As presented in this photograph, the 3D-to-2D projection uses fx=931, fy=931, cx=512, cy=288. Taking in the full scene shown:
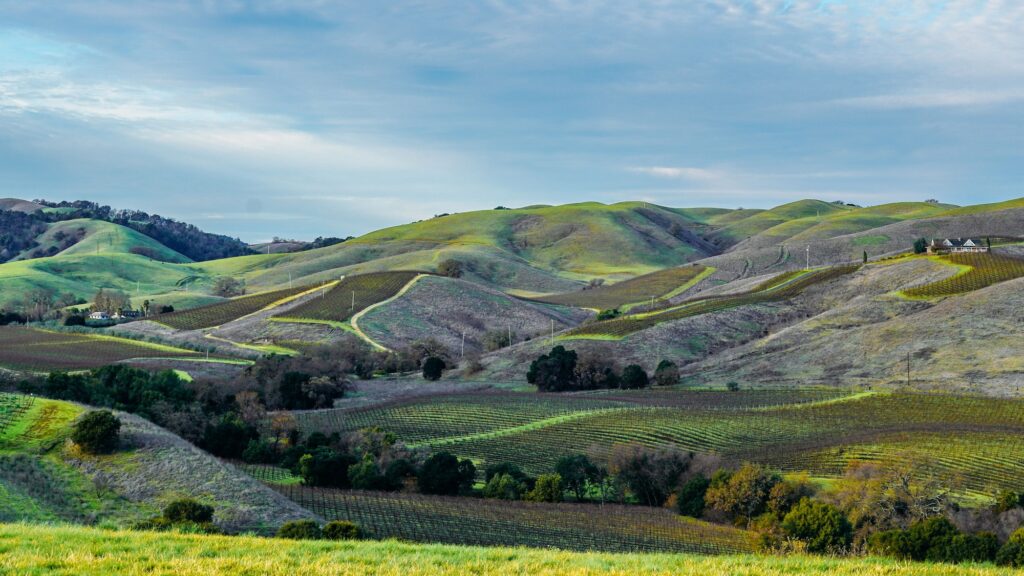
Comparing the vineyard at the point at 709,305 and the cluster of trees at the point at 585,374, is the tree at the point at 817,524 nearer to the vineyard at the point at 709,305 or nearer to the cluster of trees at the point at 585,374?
the cluster of trees at the point at 585,374

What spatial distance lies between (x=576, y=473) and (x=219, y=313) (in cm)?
10323

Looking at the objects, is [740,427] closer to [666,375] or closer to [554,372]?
[666,375]

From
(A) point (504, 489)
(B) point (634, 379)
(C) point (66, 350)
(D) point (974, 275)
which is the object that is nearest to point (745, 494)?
(A) point (504, 489)

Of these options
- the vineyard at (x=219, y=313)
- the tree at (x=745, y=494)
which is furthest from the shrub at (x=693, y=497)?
the vineyard at (x=219, y=313)

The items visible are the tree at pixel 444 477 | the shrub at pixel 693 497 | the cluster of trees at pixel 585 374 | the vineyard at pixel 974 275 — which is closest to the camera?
the shrub at pixel 693 497

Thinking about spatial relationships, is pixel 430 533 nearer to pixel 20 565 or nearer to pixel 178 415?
pixel 20 565

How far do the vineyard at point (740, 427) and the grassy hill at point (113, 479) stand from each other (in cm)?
2122

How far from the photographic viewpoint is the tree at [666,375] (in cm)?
9062

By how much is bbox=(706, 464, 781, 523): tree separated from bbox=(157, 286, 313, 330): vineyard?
103 m

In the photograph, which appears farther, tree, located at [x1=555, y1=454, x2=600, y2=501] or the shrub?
tree, located at [x1=555, y1=454, x2=600, y2=501]

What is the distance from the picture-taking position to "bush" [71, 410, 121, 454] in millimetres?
38844

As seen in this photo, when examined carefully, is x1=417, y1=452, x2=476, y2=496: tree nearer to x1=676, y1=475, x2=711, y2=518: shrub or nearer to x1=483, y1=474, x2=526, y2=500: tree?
x1=483, y1=474, x2=526, y2=500: tree

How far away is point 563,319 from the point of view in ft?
495

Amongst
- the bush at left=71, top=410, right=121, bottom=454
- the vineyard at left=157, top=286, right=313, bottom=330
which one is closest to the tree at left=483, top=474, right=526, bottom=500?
the bush at left=71, top=410, right=121, bottom=454
